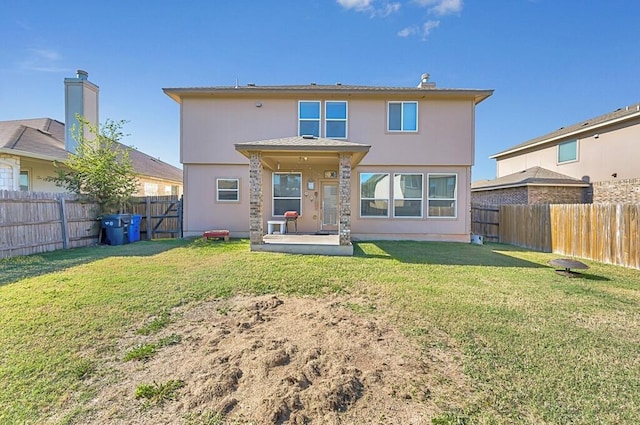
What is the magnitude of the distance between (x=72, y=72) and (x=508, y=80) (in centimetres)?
2103

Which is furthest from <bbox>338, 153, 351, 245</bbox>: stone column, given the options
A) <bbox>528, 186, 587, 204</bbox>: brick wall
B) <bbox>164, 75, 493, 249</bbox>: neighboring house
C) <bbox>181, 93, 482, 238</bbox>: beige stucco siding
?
<bbox>528, 186, 587, 204</bbox>: brick wall

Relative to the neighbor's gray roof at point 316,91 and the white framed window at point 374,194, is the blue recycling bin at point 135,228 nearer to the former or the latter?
the neighbor's gray roof at point 316,91

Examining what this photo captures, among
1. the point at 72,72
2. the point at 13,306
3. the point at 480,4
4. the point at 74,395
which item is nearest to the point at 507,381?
the point at 74,395

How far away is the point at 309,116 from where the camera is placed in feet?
38.7

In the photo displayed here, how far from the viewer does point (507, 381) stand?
2746mm

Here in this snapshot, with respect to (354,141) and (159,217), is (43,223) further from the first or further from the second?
(354,141)

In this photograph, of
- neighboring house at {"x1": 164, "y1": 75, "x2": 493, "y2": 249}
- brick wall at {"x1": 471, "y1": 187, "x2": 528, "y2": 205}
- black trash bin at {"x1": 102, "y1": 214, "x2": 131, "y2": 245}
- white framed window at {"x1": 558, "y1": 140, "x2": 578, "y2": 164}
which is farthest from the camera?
white framed window at {"x1": 558, "y1": 140, "x2": 578, "y2": 164}

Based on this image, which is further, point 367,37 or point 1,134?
point 367,37

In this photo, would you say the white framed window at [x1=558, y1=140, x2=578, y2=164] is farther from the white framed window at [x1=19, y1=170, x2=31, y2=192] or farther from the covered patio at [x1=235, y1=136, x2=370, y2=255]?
the white framed window at [x1=19, y1=170, x2=31, y2=192]

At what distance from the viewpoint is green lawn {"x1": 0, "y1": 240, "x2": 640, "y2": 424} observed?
8.16 ft

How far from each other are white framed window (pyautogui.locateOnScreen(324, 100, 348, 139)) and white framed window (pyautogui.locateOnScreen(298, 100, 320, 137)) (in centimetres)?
33

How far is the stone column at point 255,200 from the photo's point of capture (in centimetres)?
859

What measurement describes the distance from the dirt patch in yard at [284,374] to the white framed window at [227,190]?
8227 millimetres

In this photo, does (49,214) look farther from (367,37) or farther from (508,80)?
(508,80)
